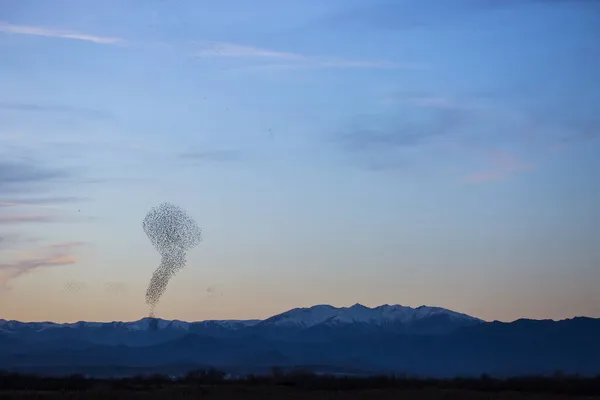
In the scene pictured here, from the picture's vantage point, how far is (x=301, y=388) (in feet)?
220

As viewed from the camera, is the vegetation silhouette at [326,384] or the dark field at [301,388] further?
the vegetation silhouette at [326,384]

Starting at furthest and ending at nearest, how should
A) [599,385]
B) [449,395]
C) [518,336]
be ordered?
[518,336]
[599,385]
[449,395]

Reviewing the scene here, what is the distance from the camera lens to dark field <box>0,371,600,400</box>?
54969mm

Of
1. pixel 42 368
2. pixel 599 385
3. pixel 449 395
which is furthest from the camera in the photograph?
pixel 42 368

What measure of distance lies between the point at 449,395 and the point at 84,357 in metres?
149

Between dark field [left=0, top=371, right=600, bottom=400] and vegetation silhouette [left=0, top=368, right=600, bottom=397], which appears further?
vegetation silhouette [left=0, top=368, right=600, bottom=397]

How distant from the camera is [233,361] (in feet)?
Result: 636

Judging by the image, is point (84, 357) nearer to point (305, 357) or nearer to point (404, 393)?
point (305, 357)

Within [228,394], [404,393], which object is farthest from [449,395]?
[228,394]

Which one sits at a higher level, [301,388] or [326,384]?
[326,384]

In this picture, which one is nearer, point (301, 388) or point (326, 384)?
point (301, 388)

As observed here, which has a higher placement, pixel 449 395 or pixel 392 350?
pixel 392 350

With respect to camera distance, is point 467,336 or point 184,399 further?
point 467,336

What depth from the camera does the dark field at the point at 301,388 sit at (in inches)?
2164
